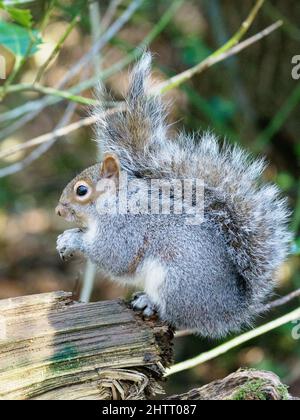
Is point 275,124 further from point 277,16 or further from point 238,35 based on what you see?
point 238,35

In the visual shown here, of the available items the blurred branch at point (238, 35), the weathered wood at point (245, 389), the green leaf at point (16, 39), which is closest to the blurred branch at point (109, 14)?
the blurred branch at point (238, 35)

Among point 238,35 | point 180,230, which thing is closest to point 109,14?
point 238,35

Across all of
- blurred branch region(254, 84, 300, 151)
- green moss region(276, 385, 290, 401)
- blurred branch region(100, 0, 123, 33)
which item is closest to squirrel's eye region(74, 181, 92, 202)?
green moss region(276, 385, 290, 401)

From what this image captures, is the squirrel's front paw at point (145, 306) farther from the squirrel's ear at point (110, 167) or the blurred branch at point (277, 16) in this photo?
the blurred branch at point (277, 16)

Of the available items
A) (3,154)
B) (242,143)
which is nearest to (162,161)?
(3,154)

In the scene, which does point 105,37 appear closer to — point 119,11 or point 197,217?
point 119,11

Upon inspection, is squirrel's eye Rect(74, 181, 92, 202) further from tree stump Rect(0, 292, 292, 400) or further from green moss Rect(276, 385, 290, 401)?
green moss Rect(276, 385, 290, 401)

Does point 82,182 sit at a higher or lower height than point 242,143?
lower
